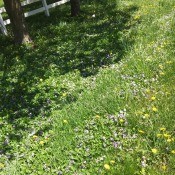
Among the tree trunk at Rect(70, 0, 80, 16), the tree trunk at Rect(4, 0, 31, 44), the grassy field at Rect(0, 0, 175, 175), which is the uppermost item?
the tree trunk at Rect(4, 0, 31, 44)

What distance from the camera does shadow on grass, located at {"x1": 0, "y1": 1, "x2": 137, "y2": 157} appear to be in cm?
850

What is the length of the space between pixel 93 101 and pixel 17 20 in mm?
6497

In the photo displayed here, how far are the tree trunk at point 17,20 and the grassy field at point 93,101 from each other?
19.3 inches

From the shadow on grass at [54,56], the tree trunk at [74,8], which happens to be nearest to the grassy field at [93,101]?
the shadow on grass at [54,56]

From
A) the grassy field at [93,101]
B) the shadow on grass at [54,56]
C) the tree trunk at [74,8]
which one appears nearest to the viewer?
the grassy field at [93,101]

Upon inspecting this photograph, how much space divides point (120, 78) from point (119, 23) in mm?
5374

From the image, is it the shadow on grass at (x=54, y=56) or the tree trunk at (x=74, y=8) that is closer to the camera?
the shadow on grass at (x=54, y=56)

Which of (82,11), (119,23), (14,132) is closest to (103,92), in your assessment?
(14,132)

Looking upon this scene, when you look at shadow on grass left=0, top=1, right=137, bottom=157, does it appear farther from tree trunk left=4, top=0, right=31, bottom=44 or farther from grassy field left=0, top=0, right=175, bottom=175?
tree trunk left=4, top=0, right=31, bottom=44

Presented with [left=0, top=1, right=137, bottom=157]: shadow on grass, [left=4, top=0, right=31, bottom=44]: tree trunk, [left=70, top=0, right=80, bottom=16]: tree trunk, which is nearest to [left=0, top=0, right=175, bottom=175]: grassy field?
[left=0, top=1, right=137, bottom=157]: shadow on grass

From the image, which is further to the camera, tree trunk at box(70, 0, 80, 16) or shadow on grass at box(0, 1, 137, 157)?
tree trunk at box(70, 0, 80, 16)

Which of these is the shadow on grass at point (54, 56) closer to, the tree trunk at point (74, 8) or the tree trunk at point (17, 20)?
the tree trunk at point (74, 8)

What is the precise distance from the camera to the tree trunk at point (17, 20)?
1210cm

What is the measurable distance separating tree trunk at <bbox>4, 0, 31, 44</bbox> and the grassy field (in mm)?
489
